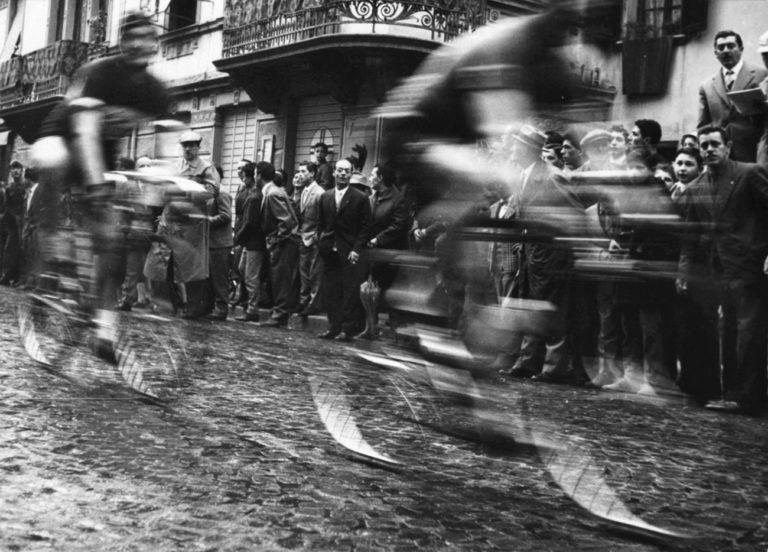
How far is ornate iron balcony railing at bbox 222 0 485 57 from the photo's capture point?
66.4 feet

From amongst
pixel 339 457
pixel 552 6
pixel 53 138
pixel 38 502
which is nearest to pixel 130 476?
pixel 38 502

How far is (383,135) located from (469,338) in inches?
37.3

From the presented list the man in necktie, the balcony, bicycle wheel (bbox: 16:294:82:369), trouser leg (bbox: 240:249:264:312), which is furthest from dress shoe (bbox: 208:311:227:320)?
the balcony

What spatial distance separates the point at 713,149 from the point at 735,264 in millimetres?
927

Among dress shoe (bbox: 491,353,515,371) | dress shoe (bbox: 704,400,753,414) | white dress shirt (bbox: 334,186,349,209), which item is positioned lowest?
dress shoe (bbox: 704,400,753,414)

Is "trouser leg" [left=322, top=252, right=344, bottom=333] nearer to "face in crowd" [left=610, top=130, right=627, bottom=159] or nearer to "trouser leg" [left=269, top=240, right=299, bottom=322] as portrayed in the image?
"trouser leg" [left=269, top=240, right=299, bottom=322]

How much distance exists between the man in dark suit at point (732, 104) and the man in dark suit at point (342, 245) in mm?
4036

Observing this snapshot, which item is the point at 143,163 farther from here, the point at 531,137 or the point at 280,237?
the point at 280,237

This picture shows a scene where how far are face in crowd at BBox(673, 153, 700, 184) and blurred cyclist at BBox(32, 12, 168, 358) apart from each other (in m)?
4.39

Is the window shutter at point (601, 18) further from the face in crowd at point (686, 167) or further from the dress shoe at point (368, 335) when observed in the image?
the face in crowd at point (686, 167)

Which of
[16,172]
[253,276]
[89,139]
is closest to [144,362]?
[89,139]

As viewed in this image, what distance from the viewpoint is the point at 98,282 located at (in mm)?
6898

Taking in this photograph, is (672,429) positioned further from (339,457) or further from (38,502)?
(38,502)

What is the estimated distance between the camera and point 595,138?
20.1ft
